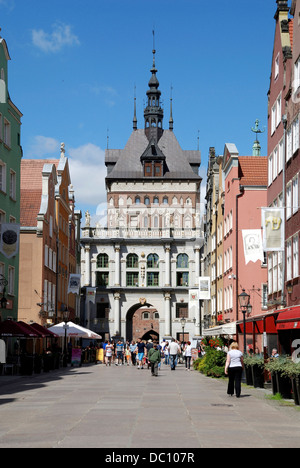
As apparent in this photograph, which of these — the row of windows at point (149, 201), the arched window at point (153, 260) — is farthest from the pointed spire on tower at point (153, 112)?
the arched window at point (153, 260)

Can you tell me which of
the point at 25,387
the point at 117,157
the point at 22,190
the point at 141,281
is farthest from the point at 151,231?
the point at 25,387

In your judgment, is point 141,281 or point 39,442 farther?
point 141,281

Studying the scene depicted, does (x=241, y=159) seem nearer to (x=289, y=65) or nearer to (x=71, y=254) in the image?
(x=289, y=65)

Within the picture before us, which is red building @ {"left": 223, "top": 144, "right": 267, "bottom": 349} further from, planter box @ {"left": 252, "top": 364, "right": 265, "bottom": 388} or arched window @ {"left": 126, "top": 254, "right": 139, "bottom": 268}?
arched window @ {"left": 126, "top": 254, "right": 139, "bottom": 268}

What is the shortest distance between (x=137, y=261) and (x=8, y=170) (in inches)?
2210

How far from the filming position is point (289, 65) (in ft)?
116

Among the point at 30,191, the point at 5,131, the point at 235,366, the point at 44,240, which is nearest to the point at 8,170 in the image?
the point at 5,131

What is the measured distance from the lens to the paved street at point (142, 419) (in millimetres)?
12836

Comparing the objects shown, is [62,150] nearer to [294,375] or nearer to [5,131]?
[5,131]

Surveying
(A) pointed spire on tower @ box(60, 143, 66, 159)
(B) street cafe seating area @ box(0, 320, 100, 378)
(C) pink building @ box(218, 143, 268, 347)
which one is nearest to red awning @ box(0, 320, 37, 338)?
(B) street cafe seating area @ box(0, 320, 100, 378)

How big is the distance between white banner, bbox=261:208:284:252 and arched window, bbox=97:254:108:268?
67172 mm

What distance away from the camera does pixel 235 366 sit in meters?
23.3
